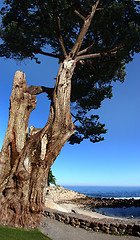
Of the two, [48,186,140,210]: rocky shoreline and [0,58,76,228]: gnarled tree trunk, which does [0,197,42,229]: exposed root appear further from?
[48,186,140,210]: rocky shoreline

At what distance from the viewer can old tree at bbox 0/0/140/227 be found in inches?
204

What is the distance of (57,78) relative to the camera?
7.04 meters

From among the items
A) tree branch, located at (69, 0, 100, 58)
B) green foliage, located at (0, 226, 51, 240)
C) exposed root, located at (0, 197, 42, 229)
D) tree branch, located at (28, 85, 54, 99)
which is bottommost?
green foliage, located at (0, 226, 51, 240)

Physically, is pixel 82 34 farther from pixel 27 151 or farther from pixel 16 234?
pixel 16 234

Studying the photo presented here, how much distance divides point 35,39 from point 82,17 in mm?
2672

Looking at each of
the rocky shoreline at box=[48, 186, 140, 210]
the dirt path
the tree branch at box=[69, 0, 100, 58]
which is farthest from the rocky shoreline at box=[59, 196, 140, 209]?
the tree branch at box=[69, 0, 100, 58]

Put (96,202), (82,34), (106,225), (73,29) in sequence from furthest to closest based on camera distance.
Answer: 1. (96,202)
2. (73,29)
3. (82,34)
4. (106,225)

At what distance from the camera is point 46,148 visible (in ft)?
18.3

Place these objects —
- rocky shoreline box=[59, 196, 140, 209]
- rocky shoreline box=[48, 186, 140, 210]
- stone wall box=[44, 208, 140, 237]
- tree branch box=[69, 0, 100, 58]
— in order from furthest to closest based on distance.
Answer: rocky shoreline box=[48, 186, 140, 210] → rocky shoreline box=[59, 196, 140, 209] → tree branch box=[69, 0, 100, 58] → stone wall box=[44, 208, 140, 237]

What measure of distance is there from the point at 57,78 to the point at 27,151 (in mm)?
3301

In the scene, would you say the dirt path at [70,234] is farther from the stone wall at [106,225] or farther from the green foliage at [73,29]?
the green foliage at [73,29]

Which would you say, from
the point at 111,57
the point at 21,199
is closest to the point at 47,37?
the point at 111,57

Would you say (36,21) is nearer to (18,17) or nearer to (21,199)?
(18,17)

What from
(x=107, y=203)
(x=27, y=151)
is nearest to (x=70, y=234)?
(x=27, y=151)
